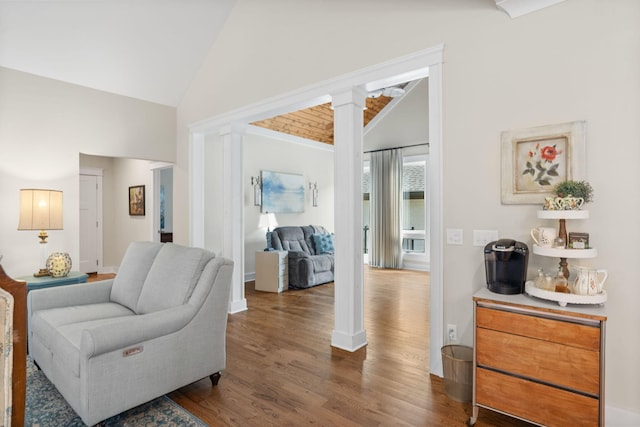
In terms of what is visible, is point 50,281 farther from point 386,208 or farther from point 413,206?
point 413,206

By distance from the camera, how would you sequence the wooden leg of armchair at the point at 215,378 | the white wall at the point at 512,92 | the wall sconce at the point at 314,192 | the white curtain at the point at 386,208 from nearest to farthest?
the white wall at the point at 512,92
the wooden leg of armchair at the point at 215,378
the white curtain at the point at 386,208
the wall sconce at the point at 314,192

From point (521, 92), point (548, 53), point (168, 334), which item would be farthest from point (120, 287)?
point (548, 53)

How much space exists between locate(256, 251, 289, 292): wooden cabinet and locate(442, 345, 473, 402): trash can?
336 cm

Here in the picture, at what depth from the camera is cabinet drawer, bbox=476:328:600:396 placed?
173cm

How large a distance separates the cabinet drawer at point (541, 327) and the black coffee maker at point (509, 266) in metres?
0.20

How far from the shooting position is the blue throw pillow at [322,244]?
6.39 meters

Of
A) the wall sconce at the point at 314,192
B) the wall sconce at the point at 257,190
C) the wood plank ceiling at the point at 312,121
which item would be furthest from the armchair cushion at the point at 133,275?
the wall sconce at the point at 314,192

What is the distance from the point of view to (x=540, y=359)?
1855mm

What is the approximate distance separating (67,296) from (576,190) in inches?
145

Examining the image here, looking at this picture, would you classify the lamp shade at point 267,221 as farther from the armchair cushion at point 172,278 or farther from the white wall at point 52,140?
Result: the armchair cushion at point 172,278

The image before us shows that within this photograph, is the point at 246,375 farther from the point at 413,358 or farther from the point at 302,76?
the point at 302,76

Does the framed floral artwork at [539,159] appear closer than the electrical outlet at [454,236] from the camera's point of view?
Yes

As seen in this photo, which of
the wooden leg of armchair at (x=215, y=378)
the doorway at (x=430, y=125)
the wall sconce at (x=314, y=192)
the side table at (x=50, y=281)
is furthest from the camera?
the wall sconce at (x=314, y=192)

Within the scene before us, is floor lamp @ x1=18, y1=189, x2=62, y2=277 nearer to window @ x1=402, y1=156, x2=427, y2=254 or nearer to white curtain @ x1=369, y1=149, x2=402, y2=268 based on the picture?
white curtain @ x1=369, y1=149, x2=402, y2=268
